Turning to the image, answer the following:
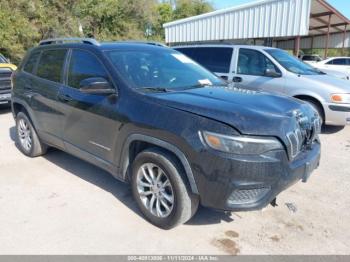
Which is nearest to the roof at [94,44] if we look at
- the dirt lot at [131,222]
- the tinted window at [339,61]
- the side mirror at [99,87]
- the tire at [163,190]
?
the side mirror at [99,87]

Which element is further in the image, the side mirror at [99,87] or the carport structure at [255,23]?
the carport structure at [255,23]

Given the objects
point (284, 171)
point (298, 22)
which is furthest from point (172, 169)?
point (298, 22)

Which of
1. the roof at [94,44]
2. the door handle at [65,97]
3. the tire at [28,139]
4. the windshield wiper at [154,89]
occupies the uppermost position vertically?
the roof at [94,44]

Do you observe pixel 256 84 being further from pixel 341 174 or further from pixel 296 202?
pixel 296 202

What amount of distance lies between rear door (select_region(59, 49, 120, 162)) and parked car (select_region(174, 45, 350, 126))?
11.3 ft

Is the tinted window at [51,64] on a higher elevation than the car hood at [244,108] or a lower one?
higher

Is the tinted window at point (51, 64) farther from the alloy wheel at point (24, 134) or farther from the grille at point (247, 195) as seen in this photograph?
the grille at point (247, 195)

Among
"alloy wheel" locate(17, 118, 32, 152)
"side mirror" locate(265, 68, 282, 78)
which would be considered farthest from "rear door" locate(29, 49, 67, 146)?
"side mirror" locate(265, 68, 282, 78)

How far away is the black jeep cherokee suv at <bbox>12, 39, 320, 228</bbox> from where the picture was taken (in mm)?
2748

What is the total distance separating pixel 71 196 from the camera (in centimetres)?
400

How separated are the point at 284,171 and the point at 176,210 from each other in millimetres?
1039

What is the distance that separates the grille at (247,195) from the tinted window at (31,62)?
3842 mm

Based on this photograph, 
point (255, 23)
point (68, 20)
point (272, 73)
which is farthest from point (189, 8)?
point (272, 73)

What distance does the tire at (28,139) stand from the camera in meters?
5.14
